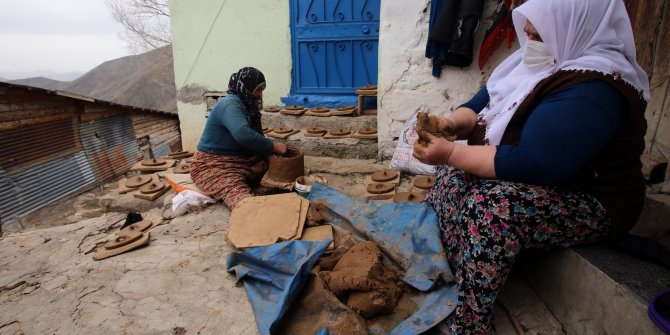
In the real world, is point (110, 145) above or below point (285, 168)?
below

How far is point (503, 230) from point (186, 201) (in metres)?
2.53

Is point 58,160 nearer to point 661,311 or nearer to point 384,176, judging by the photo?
point 384,176

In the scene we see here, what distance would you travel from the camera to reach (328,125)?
15.2 ft

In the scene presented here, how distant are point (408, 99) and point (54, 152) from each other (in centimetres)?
690

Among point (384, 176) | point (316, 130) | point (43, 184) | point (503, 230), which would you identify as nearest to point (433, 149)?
point (503, 230)

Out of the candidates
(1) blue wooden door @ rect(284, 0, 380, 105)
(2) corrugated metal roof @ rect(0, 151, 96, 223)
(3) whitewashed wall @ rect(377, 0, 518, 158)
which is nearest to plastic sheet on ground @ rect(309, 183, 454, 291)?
(3) whitewashed wall @ rect(377, 0, 518, 158)

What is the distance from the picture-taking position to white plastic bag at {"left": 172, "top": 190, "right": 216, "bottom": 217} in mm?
3025

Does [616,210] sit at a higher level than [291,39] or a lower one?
lower

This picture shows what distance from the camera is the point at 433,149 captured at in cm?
150

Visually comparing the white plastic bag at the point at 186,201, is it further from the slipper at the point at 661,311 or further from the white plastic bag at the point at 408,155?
the slipper at the point at 661,311

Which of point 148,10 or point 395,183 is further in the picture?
point 148,10

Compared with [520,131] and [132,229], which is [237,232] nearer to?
[132,229]

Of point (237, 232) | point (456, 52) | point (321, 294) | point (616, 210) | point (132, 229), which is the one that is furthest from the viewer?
point (456, 52)

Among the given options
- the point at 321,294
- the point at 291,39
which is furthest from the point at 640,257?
the point at 291,39
